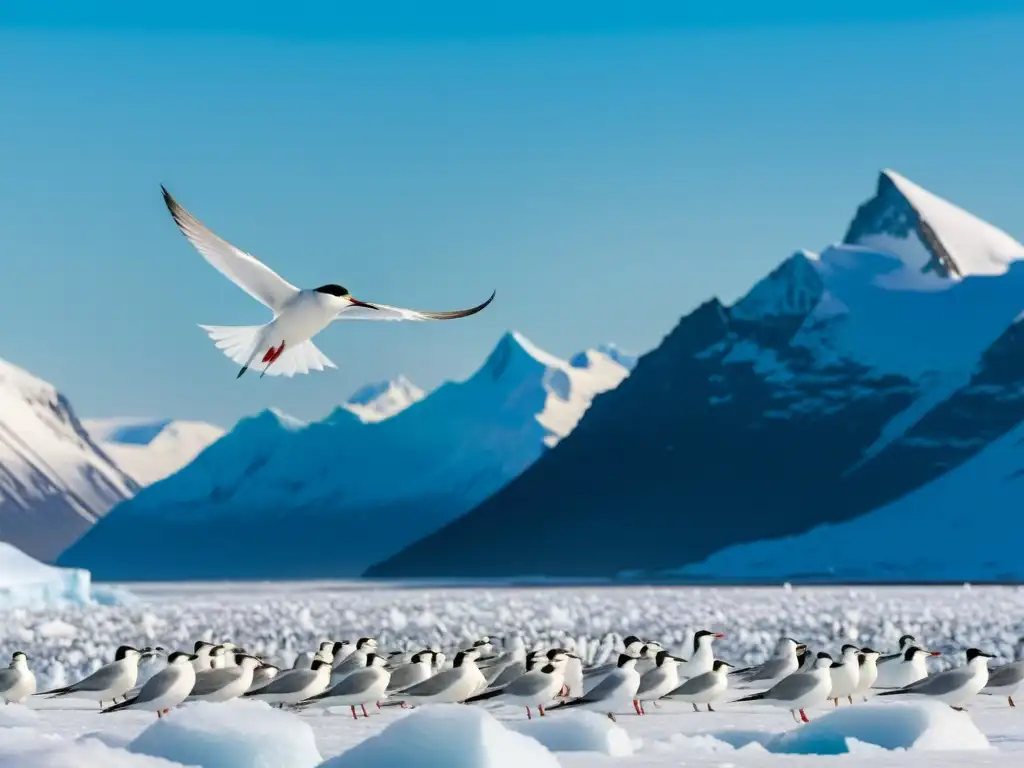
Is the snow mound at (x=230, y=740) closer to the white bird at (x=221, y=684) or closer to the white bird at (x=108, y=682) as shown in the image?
the white bird at (x=221, y=684)

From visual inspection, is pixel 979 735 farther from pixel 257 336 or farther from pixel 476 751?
pixel 257 336

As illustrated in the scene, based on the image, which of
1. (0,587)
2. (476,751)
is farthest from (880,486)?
(476,751)

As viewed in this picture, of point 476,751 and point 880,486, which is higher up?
point 880,486

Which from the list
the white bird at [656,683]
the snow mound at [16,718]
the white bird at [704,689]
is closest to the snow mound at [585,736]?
the white bird at [704,689]

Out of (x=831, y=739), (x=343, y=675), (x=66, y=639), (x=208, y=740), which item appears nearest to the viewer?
(x=208, y=740)

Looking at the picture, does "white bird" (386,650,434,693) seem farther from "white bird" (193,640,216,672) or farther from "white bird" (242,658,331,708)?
"white bird" (193,640,216,672)

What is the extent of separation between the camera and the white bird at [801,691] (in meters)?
20.1

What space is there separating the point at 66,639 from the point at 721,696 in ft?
76.3

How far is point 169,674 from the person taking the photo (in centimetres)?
2011

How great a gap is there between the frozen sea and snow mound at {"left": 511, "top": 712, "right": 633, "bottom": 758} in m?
0.03

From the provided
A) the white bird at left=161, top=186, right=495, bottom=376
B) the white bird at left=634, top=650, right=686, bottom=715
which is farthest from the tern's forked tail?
the white bird at left=634, top=650, right=686, bottom=715

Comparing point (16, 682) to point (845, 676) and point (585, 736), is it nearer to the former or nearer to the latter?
point (585, 736)

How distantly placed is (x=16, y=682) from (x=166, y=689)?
357 centimetres

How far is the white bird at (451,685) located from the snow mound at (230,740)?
20.2 ft
